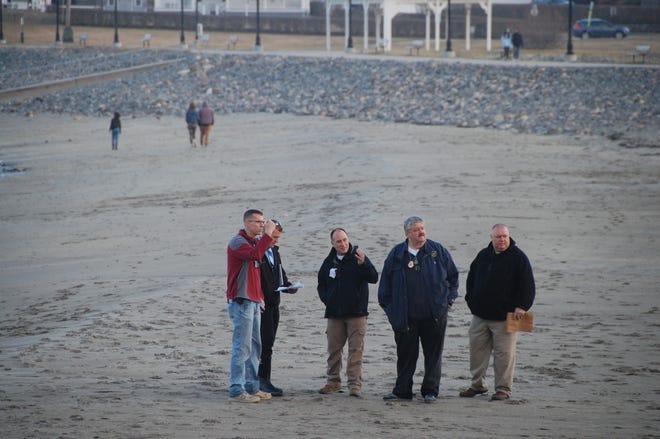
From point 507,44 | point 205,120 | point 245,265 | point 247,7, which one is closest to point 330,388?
point 245,265

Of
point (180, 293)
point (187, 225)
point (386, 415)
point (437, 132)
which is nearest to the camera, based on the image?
point (386, 415)

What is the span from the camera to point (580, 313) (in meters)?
13.1

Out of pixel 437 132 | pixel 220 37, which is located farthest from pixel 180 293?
pixel 220 37

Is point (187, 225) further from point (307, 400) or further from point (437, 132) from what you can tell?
point (437, 132)

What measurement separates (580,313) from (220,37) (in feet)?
211

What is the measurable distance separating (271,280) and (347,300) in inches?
26.8

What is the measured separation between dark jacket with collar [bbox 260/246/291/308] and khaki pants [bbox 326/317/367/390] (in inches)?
21.5

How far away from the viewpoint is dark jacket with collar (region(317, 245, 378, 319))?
9688mm

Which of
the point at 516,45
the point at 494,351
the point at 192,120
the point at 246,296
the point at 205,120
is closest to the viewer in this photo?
the point at 246,296

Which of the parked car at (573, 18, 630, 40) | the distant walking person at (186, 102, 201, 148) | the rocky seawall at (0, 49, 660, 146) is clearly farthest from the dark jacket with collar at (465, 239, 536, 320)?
the parked car at (573, 18, 630, 40)

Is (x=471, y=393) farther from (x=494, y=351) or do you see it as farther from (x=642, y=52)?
(x=642, y=52)

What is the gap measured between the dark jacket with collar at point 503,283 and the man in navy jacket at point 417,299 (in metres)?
0.26

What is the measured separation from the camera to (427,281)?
31.0ft

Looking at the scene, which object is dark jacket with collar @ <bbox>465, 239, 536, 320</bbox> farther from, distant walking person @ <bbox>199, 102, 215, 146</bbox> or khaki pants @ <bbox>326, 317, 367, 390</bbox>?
distant walking person @ <bbox>199, 102, 215, 146</bbox>
